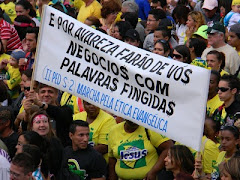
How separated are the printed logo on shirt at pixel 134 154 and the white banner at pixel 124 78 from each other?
898 millimetres

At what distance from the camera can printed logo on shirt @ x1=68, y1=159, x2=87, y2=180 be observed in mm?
10156

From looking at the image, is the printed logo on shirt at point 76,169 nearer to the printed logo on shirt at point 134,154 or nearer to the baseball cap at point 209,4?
the printed logo on shirt at point 134,154

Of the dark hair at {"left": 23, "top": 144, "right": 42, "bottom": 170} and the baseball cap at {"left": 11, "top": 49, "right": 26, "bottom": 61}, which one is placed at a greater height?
the baseball cap at {"left": 11, "top": 49, "right": 26, "bottom": 61}

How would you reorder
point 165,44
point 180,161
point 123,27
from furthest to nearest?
point 123,27 < point 165,44 < point 180,161

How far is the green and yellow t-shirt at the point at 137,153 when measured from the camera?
33.6ft

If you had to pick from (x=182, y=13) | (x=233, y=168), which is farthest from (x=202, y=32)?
(x=233, y=168)

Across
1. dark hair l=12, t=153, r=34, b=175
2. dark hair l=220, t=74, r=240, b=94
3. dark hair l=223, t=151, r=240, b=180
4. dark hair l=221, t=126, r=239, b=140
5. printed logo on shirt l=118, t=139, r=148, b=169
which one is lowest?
printed logo on shirt l=118, t=139, r=148, b=169

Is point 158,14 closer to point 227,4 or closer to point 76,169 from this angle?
point 227,4

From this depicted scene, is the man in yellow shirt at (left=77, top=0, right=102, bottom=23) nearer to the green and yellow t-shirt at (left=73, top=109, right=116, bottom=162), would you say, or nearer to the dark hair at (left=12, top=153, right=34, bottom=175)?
the green and yellow t-shirt at (left=73, top=109, right=116, bottom=162)

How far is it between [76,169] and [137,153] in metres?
0.70

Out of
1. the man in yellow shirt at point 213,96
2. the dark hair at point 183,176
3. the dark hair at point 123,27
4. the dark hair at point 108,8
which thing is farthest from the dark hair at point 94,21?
the dark hair at point 183,176

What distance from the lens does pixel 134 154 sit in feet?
33.7

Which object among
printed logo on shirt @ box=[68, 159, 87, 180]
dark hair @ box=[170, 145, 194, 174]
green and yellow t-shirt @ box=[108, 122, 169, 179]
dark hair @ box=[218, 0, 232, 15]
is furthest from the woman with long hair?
dark hair @ box=[218, 0, 232, 15]

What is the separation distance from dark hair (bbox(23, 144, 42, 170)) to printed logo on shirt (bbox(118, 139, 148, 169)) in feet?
4.82
